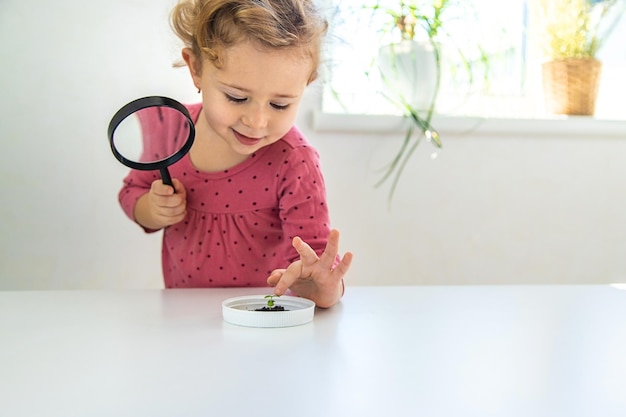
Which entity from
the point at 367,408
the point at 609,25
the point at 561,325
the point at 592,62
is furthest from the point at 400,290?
the point at 609,25

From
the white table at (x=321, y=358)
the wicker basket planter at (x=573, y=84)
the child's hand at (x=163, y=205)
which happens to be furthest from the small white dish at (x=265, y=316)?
the wicker basket planter at (x=573, y=84)

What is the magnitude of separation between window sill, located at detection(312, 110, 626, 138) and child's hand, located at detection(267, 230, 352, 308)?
0.80 metres

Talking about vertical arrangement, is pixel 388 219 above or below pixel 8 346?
above

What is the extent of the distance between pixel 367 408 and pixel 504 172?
142 cm

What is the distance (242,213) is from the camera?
1.32 m

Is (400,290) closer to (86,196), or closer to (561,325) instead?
(561,325)

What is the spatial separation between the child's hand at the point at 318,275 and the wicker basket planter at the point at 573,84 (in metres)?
1.18

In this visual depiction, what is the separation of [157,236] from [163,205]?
46 cm

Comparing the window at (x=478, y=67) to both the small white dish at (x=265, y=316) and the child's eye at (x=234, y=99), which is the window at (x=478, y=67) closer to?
the child's eye at (x=234, y=99)

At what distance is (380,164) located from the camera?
1.81 metres

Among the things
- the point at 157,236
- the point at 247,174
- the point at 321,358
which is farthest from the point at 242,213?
the point at 321,358

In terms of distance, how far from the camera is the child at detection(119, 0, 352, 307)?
1056 millimetres

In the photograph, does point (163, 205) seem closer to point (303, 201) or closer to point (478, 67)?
point (303, 201)

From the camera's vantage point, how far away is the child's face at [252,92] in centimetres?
106
